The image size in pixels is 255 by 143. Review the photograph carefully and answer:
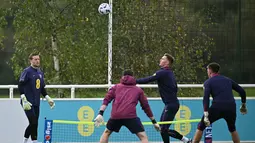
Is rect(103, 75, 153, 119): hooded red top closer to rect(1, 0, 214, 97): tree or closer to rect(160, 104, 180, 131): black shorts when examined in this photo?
rect(160, 104, 180, 131): black shorts

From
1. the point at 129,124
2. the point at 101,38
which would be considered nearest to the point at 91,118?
the point at 129,124

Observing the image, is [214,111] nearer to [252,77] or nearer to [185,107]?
[185,107]

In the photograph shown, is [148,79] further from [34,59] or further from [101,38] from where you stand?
[101,38]

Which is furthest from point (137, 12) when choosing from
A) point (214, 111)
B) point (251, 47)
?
point (214, 111)

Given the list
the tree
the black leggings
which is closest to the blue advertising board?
the black leggings

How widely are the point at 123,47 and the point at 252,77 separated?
5.74 m

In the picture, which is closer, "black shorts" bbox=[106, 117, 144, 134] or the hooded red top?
the hooded red top

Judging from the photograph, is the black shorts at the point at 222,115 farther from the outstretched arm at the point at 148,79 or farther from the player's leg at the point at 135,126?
the player's leg at the point at 135,126

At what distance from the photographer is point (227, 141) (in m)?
16.1

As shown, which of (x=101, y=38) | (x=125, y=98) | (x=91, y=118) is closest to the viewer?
(x=125, y=98)

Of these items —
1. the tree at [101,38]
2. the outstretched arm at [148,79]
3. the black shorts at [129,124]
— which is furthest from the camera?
the tree at [101,38]

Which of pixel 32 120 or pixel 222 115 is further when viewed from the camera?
pixel 32 120

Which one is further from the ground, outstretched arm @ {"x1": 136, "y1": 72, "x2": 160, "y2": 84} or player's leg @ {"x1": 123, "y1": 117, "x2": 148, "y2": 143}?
outstretched arm @ {"x1": 136, "y1": 72, "x2": 160, "y2": 84}

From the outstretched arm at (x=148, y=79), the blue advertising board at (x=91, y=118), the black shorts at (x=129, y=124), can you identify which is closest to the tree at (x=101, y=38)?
the blue advertising board at (x=91, y=118)
